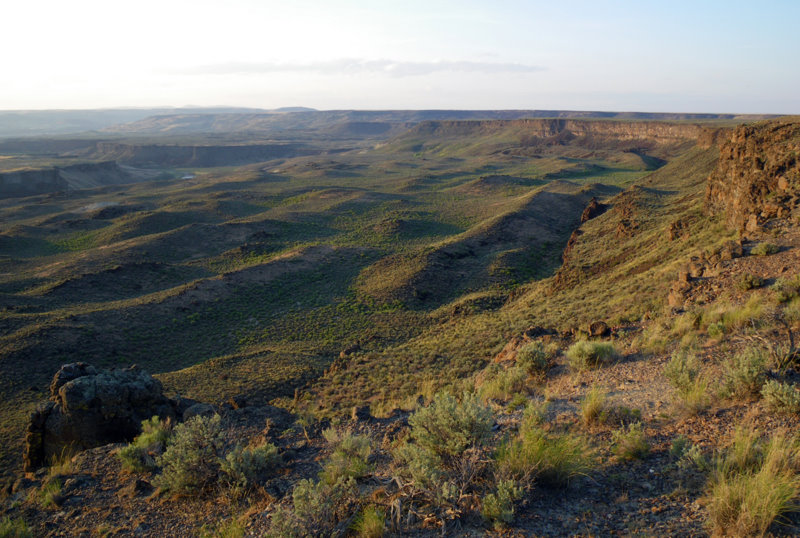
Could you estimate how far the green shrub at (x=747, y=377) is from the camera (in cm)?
555

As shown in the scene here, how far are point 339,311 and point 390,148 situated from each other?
12955cm

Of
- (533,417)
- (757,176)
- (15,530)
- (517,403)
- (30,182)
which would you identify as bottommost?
(15,530)

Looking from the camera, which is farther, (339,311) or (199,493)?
(339,311)

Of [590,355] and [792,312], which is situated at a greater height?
[792,312]

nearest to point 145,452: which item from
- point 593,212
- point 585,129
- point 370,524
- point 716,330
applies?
point 370,524

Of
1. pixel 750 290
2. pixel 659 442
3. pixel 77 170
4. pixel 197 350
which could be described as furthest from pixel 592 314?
pixel 77 170

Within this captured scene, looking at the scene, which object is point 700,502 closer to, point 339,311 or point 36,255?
point 339,311

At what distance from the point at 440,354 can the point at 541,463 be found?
1175 cm

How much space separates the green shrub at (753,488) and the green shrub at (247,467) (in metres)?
5.21

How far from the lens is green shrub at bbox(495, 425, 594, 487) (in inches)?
179

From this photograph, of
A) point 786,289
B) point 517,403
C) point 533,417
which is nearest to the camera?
point 533,417

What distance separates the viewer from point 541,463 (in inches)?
182

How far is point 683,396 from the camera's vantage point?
19.4ft

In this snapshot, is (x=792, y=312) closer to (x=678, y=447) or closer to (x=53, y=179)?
(x=678, y=447)
